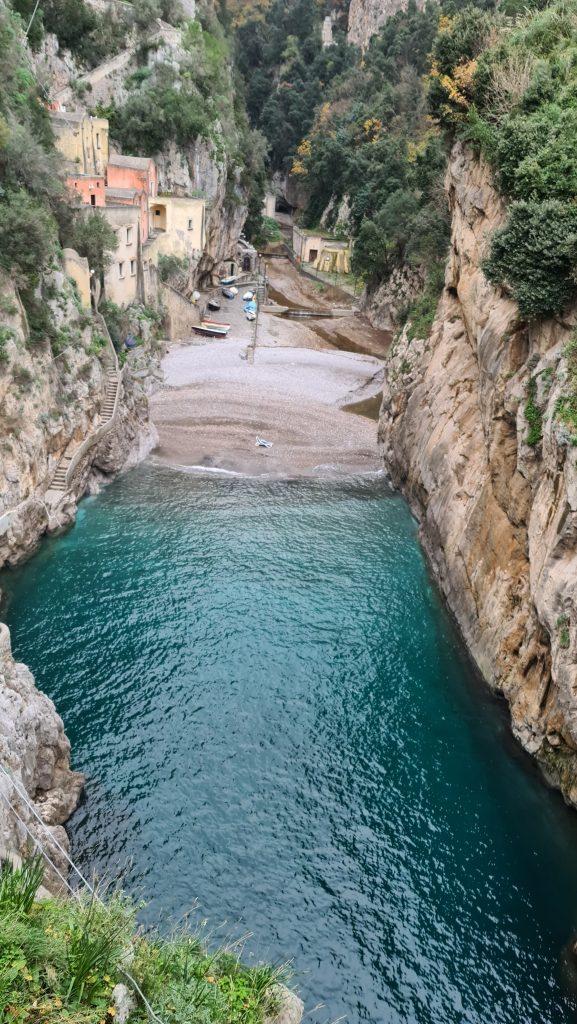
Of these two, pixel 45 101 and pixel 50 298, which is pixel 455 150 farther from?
pixel 45 101

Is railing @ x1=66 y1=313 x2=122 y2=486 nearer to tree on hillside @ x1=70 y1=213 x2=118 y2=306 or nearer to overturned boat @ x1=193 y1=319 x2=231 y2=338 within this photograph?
tree on hillside @ x1=70 y1=213 x2=118 y2=306

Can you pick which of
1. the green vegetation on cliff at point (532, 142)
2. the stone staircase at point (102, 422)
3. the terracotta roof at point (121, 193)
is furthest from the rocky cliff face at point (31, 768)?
the terracotta roof at point (121, 193)

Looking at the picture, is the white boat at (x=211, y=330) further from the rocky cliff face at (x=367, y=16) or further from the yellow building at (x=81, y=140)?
the rocky cliff face at (x=367, y=16)

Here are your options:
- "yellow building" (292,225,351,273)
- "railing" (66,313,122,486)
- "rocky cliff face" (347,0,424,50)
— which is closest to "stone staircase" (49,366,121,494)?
"railing" (66,313,122,486)

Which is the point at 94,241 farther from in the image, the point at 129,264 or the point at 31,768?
the point at 31,768

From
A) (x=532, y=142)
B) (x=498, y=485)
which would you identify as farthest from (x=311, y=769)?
(x=532, y=142)

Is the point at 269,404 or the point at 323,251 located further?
the point at 323,251
